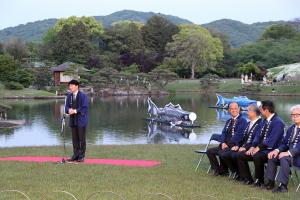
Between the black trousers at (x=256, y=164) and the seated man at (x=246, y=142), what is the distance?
0.17 m

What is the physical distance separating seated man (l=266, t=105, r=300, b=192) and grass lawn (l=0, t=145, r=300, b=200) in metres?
0.21

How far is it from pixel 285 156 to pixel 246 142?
1.04 metres

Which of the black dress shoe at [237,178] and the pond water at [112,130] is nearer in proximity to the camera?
the black dress shoe at [237,178]

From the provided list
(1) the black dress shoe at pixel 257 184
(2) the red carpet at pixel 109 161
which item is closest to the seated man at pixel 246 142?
(1) the black dress shoe at pixel 257 184

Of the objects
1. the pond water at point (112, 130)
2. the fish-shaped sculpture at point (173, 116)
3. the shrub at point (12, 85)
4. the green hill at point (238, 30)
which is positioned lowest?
the pond water at point (112, 130)

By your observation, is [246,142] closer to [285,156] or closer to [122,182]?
[285,156]

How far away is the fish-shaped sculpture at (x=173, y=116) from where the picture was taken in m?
29.2

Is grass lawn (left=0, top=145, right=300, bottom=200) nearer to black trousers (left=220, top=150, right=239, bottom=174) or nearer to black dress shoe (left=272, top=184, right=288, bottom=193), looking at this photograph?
black dress shoe (left=272, top=184, right=288, bottom=193)

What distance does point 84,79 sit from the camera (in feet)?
197

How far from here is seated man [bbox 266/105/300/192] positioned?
7180mm

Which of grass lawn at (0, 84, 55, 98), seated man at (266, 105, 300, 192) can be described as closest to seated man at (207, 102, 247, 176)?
seated man at (266, 105, 300, 192)

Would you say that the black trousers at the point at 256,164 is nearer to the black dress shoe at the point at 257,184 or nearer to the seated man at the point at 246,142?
the black dress shoe at the point at 257,184

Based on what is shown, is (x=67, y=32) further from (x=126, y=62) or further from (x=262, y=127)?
(x=262, y=127)

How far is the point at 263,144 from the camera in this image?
7.72 metres
